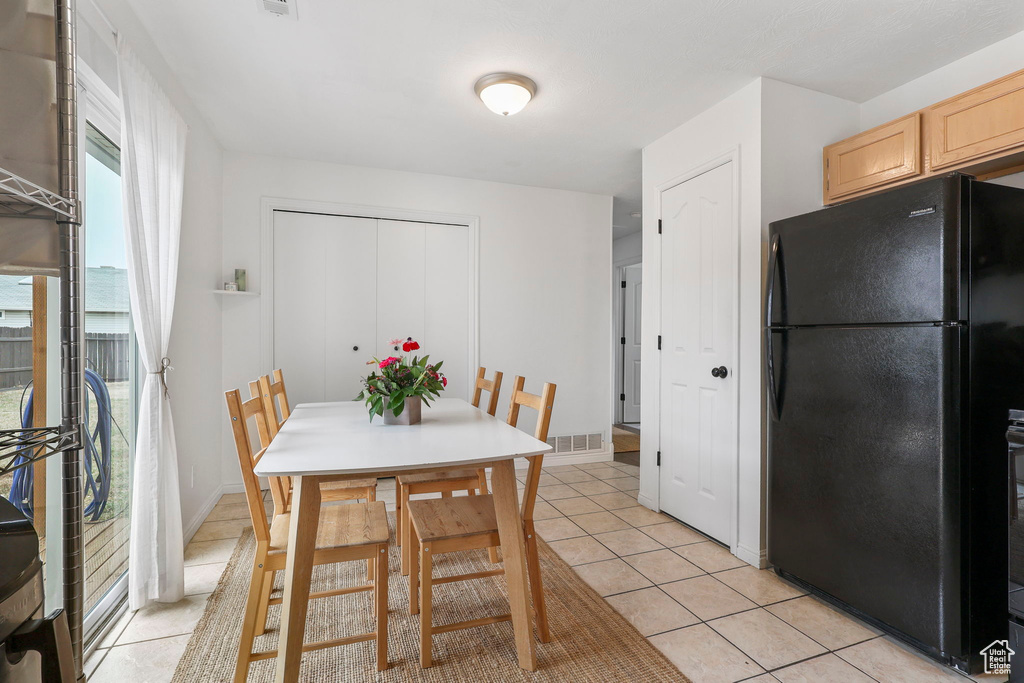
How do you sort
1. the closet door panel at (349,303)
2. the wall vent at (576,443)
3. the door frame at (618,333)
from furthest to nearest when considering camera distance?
the door frame at (618,333) → the wall vent at (576,443) → the closet door panel at (349,303)

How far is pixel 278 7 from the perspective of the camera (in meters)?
2.04

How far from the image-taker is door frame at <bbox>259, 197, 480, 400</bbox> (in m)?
3.76

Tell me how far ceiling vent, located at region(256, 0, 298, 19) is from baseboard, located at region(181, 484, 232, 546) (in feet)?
7.84

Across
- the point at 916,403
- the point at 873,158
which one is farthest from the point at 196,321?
the point at 873,158

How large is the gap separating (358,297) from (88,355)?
2161mm

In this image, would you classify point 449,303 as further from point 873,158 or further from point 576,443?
point 873,158

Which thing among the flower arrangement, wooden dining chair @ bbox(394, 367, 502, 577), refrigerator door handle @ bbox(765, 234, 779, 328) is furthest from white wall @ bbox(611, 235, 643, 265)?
the flower arrangement

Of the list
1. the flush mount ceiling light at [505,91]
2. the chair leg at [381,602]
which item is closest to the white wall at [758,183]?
the flush mount ceiling light at [505,91]

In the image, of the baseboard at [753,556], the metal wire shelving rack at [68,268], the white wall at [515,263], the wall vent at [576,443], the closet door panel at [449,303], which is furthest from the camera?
the wall vent at [576,443]

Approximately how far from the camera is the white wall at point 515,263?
12.3 feet

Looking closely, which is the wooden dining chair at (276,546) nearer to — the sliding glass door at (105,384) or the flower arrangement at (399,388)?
the flower arrangement at (399,388)

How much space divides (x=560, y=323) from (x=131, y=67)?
11.2 ft

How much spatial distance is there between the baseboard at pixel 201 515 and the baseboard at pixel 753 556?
9.20 ft

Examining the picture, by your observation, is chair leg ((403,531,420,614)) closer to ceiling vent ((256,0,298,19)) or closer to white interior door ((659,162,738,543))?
white interior door ((659,162,738,543))
